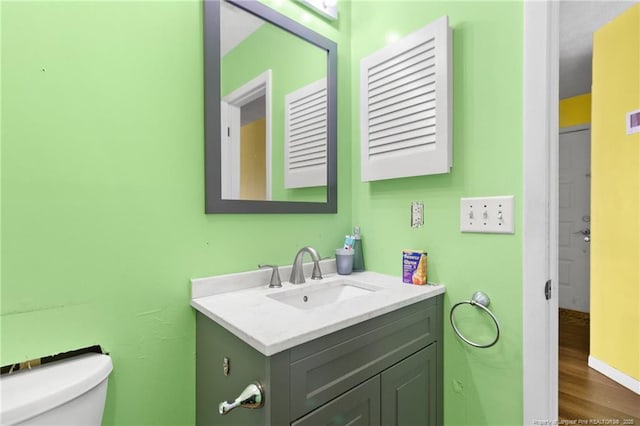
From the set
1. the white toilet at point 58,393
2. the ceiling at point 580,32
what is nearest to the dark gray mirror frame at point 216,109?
the white toilet at point 58,393

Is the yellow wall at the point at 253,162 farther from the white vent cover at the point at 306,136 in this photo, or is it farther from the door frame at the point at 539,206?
the door frame at the point at 539,206

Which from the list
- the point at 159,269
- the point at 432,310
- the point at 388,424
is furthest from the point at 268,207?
the point at 388,424

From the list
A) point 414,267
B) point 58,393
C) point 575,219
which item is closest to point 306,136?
point 414,267

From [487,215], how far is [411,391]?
2.12 ft

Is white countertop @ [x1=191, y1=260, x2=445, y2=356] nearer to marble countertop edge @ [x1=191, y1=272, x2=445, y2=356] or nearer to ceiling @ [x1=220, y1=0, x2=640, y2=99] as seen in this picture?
marble countertop edge @ [x1=191, y1=272, x2=445, y2=356]

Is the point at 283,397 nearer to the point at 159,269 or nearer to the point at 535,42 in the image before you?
the point at 159,269

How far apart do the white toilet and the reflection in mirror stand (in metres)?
0.62

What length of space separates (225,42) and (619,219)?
2.51 meters

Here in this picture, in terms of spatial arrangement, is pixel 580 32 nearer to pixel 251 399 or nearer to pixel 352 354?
pixel 352 354

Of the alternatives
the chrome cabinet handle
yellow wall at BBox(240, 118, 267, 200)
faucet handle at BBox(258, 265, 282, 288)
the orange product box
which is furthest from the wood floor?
yellow wall at BBox(240, 118, 267, 200)

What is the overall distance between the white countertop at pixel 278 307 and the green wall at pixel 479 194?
0.17 metres

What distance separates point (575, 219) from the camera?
3.17 m

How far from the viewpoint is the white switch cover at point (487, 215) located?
1.03 meters

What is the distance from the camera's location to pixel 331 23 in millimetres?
1465
